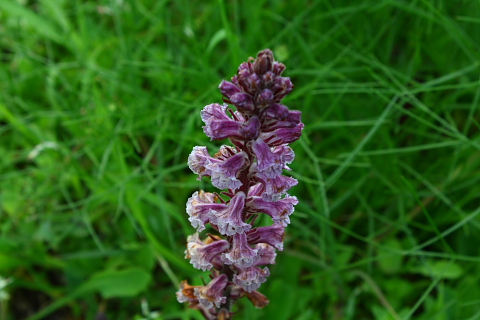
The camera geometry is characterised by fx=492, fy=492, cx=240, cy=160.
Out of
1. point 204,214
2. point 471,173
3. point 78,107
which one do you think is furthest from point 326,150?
point 204,214

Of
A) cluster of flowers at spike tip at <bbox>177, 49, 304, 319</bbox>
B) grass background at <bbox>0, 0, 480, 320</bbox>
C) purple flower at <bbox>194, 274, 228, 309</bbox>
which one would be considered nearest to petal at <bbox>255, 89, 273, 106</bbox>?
cluster of flowers at spike tip at <bbox>177, 49, 304, 319</bbox>

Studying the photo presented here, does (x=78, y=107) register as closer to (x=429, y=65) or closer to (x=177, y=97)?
(x=177, y=97)

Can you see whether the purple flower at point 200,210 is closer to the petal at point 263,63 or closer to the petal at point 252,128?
the petal at point 252,128

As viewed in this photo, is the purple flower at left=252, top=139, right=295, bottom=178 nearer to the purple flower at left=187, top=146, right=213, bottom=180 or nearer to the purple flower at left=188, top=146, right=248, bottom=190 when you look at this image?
the purple flower at left=188, top=146, right=248, bottom=190

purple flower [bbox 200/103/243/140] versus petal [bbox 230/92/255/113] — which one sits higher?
petal [bbox 230/92/255/113]

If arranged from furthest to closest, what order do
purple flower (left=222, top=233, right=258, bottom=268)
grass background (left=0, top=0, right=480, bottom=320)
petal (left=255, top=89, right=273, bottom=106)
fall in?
grass background (left=0, top=0, right=480, bottom=320), purple flower (left=222, top=233, right=258, bottom=268), petal (left=255, top=89, right=273, bottom=106)

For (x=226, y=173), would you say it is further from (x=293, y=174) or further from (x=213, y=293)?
(x=293, y=174)

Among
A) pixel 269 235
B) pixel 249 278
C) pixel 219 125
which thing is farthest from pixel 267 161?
pixel 249 278

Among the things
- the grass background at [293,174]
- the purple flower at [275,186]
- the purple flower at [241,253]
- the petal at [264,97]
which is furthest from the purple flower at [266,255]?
the grass background at [293,174]
